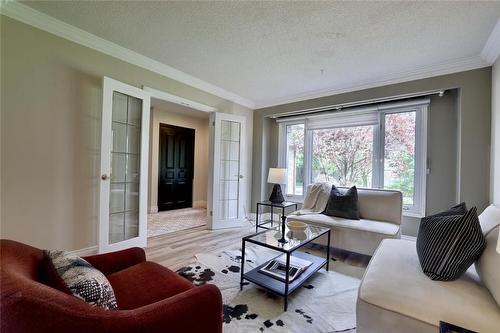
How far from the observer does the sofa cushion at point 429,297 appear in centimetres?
107

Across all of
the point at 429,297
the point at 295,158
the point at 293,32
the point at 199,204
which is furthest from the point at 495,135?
the point at 199,204

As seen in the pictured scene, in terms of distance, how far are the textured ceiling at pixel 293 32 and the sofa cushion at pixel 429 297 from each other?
6.62ft

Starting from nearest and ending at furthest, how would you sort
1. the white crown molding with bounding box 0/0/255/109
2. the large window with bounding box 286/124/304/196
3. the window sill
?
the white crown molding with bounding box 0/0/255/109 < the window sill < the large window with bounding box 286/124/304/196

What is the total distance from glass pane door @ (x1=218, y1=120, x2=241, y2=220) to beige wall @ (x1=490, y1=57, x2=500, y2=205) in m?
3.35

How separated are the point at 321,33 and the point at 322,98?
174 centimetres

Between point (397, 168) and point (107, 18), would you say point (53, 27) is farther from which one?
point (397, 168)

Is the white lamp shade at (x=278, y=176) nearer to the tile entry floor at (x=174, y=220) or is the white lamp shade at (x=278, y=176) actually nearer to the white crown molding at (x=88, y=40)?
the tile entry floor at (x=174, y=220)

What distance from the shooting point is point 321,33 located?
221 centimetres

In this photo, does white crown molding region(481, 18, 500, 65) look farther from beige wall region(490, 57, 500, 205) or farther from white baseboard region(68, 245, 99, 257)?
white baseboard region(68, 245, 99, 257)

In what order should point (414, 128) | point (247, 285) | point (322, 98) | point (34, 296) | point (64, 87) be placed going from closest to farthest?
point (34, 296), point (247, 285), point (64, 87), point (414, 128), point (322, 98)

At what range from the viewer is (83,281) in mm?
904

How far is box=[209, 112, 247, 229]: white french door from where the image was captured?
388cm

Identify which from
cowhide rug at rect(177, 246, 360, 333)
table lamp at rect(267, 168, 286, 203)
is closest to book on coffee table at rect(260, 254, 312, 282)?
cowhide rug at rect(177, 246, 360, 333)

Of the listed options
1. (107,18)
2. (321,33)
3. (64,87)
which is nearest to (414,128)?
(321,33)
